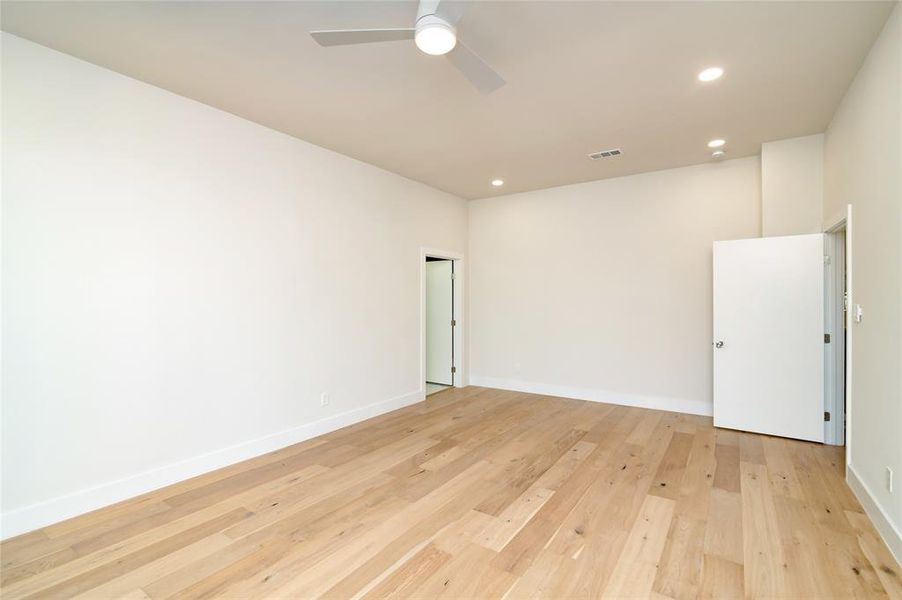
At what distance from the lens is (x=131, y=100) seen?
2887 millimetres

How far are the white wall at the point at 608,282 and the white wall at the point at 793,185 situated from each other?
0.36 m

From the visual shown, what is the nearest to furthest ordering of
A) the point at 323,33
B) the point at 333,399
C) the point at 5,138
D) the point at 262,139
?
the point at 323,33, the point at 5,138, the point at 262,139, the point at 333,399

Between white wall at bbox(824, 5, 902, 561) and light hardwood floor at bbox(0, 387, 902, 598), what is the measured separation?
1.06 ft

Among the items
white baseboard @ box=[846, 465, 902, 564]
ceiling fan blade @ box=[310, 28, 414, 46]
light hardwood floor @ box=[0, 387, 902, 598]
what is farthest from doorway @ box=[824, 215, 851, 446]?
ceiling fan blade @ box=[310, 28, 414, 46]

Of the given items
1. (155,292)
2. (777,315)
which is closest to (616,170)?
(777,315)

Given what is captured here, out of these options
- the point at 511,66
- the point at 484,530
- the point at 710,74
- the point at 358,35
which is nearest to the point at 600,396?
the point at 484,530

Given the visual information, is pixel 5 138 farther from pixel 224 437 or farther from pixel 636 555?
pixel 636 555

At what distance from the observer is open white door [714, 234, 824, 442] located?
3865 mm

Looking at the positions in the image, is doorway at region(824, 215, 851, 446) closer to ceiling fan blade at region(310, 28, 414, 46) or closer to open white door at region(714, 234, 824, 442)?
open white door at region(714, 234, 824, 442)

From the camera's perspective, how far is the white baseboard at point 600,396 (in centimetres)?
485

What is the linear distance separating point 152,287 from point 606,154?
14.3 ft

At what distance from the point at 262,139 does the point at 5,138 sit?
5.41 ft

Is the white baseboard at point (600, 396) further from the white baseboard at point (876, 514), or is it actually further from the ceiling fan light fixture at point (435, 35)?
the ceiling fan light fixture at point (435, 35)

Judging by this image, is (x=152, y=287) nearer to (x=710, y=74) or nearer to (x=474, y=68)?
(x=474, y=68)
